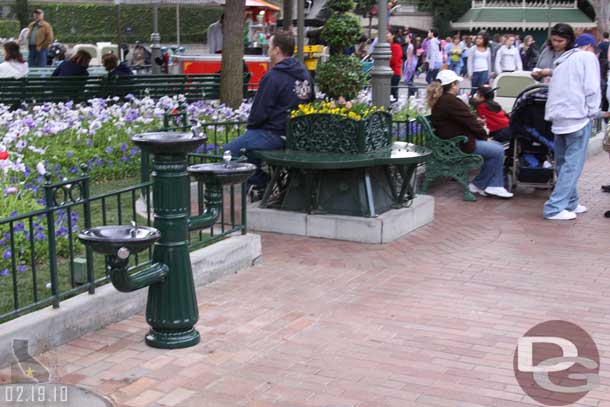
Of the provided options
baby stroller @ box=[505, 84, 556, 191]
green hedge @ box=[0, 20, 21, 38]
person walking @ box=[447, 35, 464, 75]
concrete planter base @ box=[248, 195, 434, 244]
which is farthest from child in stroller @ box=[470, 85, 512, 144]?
green hedge @ box=[0, 20, 21, 38]

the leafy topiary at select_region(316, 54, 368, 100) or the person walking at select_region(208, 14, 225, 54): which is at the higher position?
the person walking at select_region(208, 14, 225, 54)

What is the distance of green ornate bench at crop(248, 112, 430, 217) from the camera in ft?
25.1

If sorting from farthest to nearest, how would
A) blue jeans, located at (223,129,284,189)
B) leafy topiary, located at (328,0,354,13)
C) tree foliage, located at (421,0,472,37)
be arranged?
1. tree foliage, located at (421,0,472,37)
2. leafy topiary, located at (328,0,354,13)
3. blue jeans, located at (223,129,284,189)

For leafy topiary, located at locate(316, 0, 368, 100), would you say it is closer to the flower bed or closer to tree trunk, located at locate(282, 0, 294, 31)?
the flower bed

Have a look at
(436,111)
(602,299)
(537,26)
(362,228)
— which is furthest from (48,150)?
(537,26)

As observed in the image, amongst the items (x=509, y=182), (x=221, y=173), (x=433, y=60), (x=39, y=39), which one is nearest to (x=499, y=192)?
(x=509, y=182)

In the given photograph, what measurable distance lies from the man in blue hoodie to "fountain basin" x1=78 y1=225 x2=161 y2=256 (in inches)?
145

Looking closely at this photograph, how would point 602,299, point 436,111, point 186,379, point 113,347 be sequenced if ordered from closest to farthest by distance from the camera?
point 186,379 < point 113,347 < point 602,299 < point 436,111

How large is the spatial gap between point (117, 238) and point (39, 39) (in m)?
16.0

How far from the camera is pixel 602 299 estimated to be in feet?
20.2

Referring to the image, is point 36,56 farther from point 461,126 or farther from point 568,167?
point 568,167

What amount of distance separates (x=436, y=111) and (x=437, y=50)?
19.2 m

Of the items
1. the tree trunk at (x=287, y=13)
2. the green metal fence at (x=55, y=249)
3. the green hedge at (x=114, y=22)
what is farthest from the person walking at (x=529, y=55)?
the green hedge at (x=114, y=22)

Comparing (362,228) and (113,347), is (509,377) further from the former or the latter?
(362,228)
